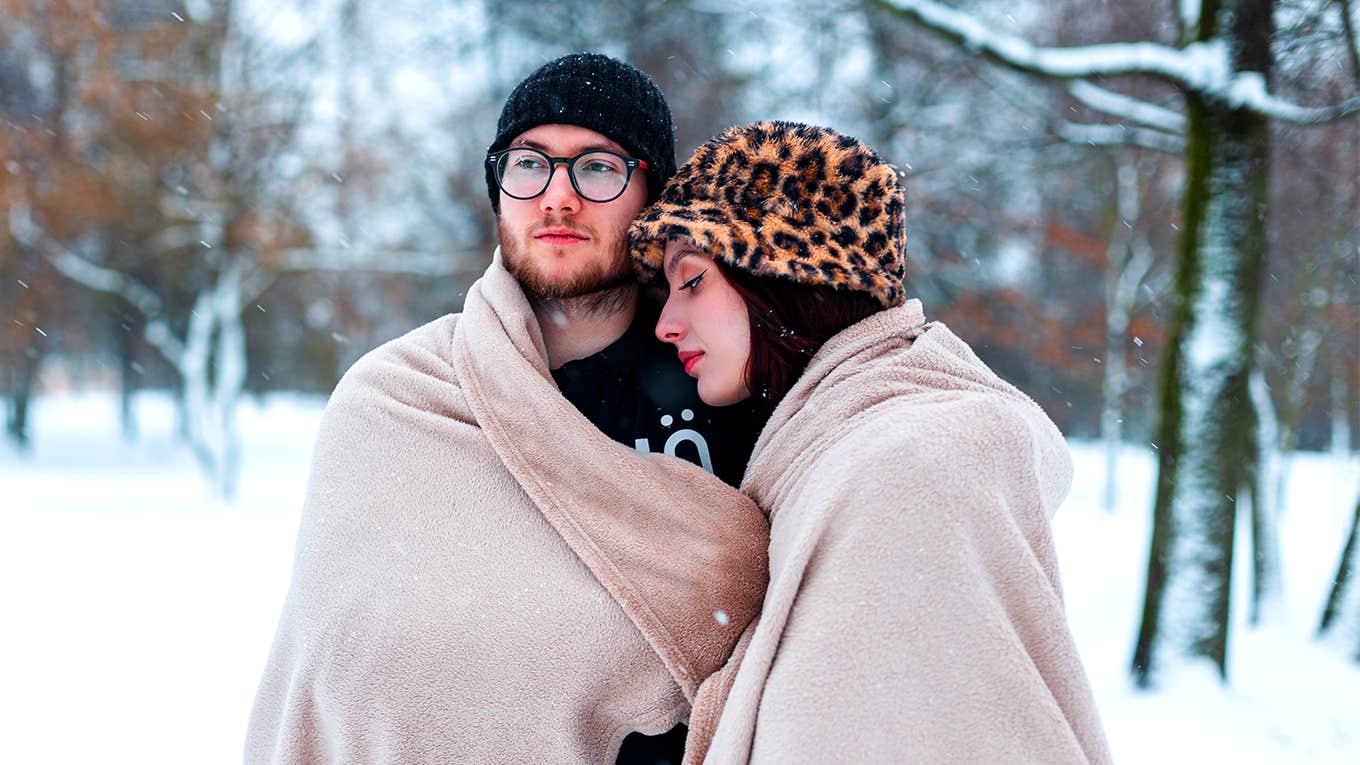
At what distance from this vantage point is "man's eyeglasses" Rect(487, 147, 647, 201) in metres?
2.38

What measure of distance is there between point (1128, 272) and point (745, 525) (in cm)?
1640

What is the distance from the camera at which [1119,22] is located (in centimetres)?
898

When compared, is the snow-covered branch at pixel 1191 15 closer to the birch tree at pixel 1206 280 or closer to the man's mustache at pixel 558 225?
the birch tree at pixel 1206 280

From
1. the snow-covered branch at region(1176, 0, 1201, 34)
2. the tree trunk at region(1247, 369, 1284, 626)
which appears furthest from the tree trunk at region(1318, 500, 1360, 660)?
the snow-covered branch at region(1176, 0, 1201, 34)

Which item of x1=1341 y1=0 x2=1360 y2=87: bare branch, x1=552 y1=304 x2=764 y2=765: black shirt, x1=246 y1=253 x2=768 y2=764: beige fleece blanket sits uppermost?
x1=1341 y1=0 x2=1360 y2=87: bare branch

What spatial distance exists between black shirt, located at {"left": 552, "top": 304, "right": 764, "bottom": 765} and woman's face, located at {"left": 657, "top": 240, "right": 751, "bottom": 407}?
20cm

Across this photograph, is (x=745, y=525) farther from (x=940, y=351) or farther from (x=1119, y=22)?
(x=1119, y=22)

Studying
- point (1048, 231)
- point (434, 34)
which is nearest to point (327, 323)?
point (1048, 231)

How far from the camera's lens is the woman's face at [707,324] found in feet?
7.00

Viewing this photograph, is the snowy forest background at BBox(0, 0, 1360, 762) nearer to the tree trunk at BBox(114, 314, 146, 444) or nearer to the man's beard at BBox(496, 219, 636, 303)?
the tree trunk at BBox(114, 314, 146, 444)

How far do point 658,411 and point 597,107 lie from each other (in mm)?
696

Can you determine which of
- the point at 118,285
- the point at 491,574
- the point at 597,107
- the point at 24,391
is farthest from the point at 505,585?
the point at 24,391

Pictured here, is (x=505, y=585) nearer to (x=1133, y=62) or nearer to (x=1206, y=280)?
(x=1206, y=280)

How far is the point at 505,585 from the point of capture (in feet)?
6.57
